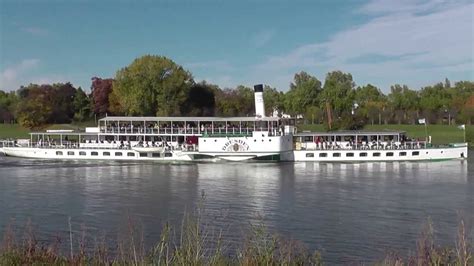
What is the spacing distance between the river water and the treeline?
30.4 m

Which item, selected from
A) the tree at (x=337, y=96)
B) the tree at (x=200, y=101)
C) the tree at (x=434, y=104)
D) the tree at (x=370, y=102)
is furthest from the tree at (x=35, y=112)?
the tree at (x=434, y=104)

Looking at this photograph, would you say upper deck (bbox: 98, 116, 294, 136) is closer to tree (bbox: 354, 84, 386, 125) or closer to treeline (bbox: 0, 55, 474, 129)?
treeline (bbox: 0, 55, 474, 129)

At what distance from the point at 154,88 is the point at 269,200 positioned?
49515mm

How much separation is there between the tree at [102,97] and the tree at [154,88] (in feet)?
36.2

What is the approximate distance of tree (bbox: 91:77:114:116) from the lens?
8912 centimetres

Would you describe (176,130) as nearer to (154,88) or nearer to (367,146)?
(367,146)

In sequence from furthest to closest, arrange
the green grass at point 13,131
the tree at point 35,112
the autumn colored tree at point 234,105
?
the autumn colored tree at point 234,105 → the tree at point 35,112 → the green grass at point 13,131

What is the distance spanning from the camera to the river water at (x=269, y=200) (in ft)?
65.9

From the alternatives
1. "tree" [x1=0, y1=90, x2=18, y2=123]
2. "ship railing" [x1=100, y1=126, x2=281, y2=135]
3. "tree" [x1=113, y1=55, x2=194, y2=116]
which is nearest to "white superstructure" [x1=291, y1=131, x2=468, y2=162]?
"ship railing" [x1=100, y1=126, x2=281, y2=135]

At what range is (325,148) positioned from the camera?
50.9 metres

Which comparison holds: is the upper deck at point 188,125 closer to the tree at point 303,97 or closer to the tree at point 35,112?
the tree at point 35,112

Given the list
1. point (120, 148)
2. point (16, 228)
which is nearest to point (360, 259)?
point (16, 228)

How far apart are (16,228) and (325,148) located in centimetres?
3399

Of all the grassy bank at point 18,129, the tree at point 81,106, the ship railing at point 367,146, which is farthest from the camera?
the tree at point 81,106
